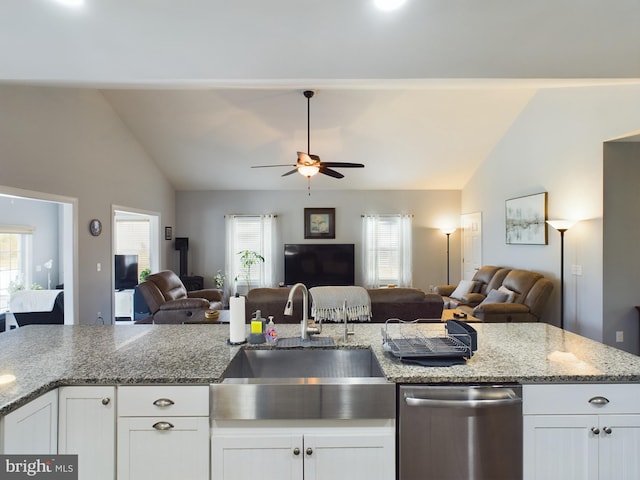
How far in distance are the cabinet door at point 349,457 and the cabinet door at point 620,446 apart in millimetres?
912

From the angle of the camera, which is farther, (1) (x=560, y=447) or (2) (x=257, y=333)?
(2) (x=257, y=333)

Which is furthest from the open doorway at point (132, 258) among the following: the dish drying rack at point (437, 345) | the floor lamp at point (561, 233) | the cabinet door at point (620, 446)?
the floor lamp at point (561, 233)

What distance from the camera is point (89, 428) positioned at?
148cm

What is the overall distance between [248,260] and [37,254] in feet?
12.5

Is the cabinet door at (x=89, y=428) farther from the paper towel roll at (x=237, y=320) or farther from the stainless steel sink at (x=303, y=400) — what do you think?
the paper towel roll at (x=237, y=320)

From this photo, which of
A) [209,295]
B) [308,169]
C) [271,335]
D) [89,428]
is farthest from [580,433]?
[209,295]

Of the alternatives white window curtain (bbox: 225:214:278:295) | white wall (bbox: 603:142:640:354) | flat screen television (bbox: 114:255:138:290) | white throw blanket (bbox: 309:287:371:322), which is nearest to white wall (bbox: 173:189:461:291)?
white window curtain (bbox: 225:214:278:295)

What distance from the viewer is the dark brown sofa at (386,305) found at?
345 centimetres

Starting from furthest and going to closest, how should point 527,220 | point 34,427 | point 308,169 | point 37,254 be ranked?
1. point 37,254
2. point 527,220
3. point 308,169
4. point 34,427

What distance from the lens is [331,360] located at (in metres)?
1.96

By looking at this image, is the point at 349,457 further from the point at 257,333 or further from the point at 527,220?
the point at 527,220

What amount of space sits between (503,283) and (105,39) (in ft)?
17.6

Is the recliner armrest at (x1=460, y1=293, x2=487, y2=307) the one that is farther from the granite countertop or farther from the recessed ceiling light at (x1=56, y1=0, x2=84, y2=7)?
the recessed ceiling light at (x1=56, y1=0, x2=84, y2=7)

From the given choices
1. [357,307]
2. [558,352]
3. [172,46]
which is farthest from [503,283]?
[172,46]
